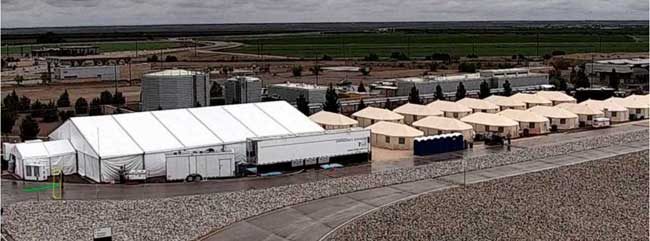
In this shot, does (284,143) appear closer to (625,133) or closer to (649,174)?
(649,174)

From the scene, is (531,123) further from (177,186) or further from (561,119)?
(177,186)

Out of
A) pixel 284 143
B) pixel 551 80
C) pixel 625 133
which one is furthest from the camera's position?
pixel 551 80

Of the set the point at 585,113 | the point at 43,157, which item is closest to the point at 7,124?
the point at 43,157

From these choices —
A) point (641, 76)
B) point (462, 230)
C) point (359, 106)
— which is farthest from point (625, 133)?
point (641, 76)

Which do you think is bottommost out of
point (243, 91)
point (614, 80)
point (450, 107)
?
point (450, 107)

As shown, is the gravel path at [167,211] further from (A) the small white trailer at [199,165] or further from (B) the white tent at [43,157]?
(B) the white tent at [43,157]

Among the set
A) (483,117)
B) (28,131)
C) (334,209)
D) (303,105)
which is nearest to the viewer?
Answer: (334,209)

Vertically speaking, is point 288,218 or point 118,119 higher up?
point 118,119
